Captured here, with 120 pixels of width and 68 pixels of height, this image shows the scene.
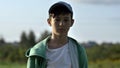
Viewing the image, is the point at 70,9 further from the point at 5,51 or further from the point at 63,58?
the point at 5,51

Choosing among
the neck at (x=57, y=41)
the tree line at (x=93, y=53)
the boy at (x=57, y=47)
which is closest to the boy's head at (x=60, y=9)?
the boy at (x=57, y=47)

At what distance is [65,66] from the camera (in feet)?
14.4

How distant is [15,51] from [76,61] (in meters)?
31.4

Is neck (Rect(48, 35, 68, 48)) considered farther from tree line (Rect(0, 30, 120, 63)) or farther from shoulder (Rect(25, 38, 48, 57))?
tree line (Rect(0, 30, 120, 63))

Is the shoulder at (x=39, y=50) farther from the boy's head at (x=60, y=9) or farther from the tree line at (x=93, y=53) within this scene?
the tree line at (x=93, y=53)

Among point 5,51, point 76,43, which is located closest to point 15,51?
point 5,51

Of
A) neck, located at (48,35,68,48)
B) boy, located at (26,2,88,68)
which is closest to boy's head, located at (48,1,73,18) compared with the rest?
boy, located at (26,2,88,68)

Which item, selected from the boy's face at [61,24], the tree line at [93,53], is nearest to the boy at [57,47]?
the boy's face at [61,24]

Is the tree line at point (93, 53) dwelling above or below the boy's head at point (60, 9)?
below

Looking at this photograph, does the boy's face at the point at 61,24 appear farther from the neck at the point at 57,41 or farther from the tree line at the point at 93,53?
the tree line at the point at 93,53

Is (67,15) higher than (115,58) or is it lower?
higher

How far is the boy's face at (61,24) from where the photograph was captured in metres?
4.31

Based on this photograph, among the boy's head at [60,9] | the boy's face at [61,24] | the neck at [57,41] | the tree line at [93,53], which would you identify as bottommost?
the tree line at [93,53]

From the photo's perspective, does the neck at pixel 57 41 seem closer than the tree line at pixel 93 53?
Yes
